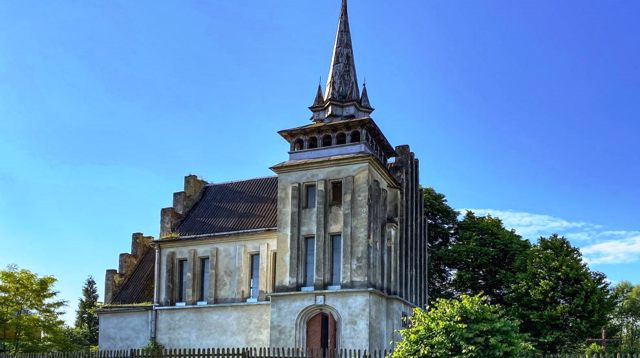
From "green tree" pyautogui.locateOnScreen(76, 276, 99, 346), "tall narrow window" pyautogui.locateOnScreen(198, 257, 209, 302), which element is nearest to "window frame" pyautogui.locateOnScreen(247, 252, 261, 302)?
"tall narrow window" pyautogui.locateOnScreen(198, 257, 209, 302)

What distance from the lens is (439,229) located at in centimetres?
5744

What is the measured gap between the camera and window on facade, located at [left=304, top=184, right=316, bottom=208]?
3775 centimetres

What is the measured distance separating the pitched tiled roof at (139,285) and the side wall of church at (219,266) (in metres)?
2.34

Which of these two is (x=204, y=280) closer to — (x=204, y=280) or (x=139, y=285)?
(x=204, y=280)

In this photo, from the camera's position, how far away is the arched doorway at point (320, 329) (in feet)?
116

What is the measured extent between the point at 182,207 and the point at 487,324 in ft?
89.3

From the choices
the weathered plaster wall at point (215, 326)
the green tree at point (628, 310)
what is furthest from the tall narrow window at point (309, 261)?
the green tree at point (628, 310)

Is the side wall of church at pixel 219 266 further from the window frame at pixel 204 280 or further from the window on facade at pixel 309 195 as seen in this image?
the window on facade at pixel 309 195

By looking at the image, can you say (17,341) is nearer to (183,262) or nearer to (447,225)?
(183,262)

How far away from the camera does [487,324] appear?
21906 millimetres

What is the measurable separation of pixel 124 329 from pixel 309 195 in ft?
49.8

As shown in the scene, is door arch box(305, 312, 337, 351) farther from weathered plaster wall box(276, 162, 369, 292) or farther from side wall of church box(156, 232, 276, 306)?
side wall of church box(156, 232, 276, 306)

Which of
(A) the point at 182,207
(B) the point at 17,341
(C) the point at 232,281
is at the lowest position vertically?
(B) the point at 17,341

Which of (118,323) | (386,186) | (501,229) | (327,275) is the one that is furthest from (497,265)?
(118,323)
